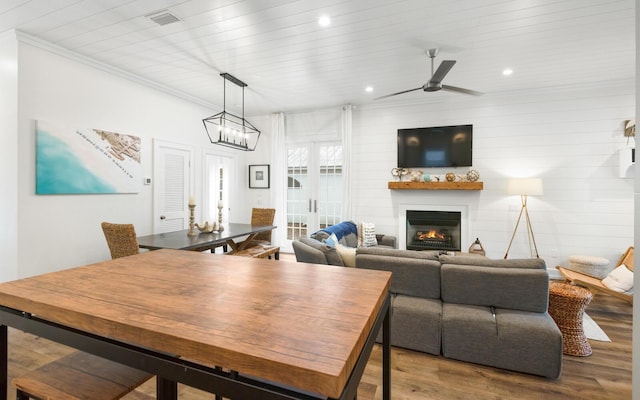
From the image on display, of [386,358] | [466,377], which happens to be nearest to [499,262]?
[466,377]

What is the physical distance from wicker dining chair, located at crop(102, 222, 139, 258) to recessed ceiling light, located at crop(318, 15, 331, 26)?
2.71 meters

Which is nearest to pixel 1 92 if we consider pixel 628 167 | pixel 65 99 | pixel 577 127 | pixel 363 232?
pixel 65 99

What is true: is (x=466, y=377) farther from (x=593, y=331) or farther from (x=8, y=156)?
(x=8, y=156)

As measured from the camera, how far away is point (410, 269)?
2.50 m

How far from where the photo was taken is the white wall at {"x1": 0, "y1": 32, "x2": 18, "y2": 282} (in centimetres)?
306

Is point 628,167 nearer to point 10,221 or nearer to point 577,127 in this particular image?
point 577,127

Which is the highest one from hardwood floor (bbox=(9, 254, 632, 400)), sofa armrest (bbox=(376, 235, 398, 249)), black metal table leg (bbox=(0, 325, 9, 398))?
black metal table leg (bbox=(0, 325, 9, 398))

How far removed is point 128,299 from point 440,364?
7.56ft

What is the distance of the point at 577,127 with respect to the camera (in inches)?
178

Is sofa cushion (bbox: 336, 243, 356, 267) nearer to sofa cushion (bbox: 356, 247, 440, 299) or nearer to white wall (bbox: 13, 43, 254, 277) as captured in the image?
sofa cushion (bbox: 356, 247, 440, 299)

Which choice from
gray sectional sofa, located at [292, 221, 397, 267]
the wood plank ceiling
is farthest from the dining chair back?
gray sectional sofa, located at [292, 221, 397, 267]

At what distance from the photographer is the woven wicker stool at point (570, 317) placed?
95.0 inches

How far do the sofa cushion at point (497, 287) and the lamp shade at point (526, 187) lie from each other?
268 centimetres

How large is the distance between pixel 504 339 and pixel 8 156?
4.94 metres
